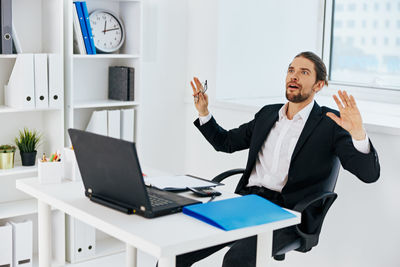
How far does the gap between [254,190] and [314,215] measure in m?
0.34

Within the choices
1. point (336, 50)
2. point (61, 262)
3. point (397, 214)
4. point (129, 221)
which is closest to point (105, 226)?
point (129, 221)

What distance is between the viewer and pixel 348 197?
3117 mm

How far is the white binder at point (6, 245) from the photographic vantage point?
3395 millimetres

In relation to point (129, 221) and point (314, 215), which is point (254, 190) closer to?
point (314, 215)

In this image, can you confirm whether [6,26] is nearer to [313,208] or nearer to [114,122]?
[114,122]

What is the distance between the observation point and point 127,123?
3.79m

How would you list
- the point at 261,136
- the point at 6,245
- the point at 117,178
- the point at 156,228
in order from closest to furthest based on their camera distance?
the point at 156,228, the point at 117,178, the point at 261,136, the point at 6,245

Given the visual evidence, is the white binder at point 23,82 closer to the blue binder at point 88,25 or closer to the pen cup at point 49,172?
the blue binder at point 88,25

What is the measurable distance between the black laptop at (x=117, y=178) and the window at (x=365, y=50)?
84.0 inches

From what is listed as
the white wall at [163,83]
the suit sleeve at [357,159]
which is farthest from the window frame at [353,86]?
the suit sleeve at [357,159]

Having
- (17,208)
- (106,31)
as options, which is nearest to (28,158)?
(17,208)

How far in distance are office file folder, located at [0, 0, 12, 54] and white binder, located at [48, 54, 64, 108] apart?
253 mm

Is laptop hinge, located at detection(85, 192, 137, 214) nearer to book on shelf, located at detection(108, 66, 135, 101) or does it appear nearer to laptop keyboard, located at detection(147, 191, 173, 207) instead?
laptop keyboard, located at detection(147, 191, 173, 207)

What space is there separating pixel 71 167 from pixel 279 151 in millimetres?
971
